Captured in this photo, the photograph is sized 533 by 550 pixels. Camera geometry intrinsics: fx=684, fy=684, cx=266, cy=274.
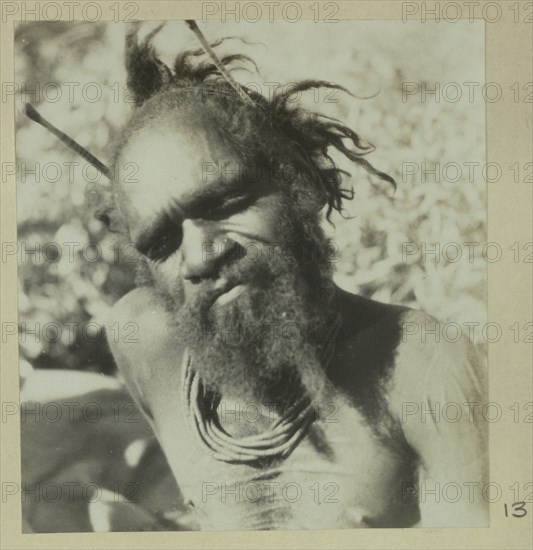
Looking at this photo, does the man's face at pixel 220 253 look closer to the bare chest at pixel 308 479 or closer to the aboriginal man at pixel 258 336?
the aboriginal man at pixel 258 336

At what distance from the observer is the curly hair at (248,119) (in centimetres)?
127

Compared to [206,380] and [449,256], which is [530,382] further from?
[206,380]

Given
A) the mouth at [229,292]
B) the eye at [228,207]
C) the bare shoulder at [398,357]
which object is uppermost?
the eye at [228,207]

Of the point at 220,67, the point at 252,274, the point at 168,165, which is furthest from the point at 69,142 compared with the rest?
the point at 252,274

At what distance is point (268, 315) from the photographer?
1275mm

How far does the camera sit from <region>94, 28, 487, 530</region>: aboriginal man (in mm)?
1271

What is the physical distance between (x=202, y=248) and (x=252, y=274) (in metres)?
0.10

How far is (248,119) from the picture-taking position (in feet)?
4.19

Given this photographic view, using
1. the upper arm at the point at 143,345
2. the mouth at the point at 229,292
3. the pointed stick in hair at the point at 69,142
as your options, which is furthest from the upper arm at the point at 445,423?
the pointed stick in hair at the point at 69,142

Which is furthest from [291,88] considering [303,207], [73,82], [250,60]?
[73,82]

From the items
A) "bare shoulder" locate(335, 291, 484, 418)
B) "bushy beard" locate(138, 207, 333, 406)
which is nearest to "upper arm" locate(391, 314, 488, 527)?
"bare shoulder" locate(335, 291, 484, 418)

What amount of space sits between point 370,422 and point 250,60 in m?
0.72

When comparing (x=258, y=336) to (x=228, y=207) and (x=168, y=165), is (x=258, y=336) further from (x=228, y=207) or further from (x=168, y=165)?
(x=168, y=165)

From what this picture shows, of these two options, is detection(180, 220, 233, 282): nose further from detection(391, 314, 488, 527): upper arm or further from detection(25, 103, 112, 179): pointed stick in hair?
detection(391, 314, 488, 527): upper arm
